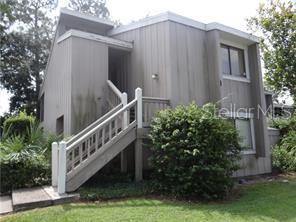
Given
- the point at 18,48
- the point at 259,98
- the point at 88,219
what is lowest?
the point at 88,219

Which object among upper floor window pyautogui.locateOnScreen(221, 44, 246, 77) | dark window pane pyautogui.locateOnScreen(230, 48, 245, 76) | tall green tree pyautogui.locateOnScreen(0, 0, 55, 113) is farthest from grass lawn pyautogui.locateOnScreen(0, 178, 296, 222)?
tall green tree pyautogui.locateOnScreen(0, 0, 55, 113)

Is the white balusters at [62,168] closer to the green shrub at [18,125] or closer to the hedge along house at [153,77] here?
the hedge along house at [153,77]

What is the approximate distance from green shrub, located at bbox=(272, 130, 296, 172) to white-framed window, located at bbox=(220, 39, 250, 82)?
3092 mm

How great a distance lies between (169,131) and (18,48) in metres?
20.1

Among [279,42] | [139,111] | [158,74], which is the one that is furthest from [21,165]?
[279,42]

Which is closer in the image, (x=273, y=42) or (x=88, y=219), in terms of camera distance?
(x=88, y=219)

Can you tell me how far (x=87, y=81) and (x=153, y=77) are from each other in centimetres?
231

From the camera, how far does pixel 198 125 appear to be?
304 inches

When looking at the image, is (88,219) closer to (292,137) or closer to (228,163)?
(228,163)

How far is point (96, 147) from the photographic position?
7996mm

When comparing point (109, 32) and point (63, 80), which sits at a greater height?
point (109, 32)

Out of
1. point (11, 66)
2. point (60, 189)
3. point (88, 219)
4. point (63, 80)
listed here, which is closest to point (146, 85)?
point (63, 80)

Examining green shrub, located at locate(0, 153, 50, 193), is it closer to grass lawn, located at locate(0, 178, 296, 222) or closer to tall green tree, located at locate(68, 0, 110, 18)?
grass lawn, located at locate(0, 178, 296, 222)

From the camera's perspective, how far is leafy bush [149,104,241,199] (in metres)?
7.36
